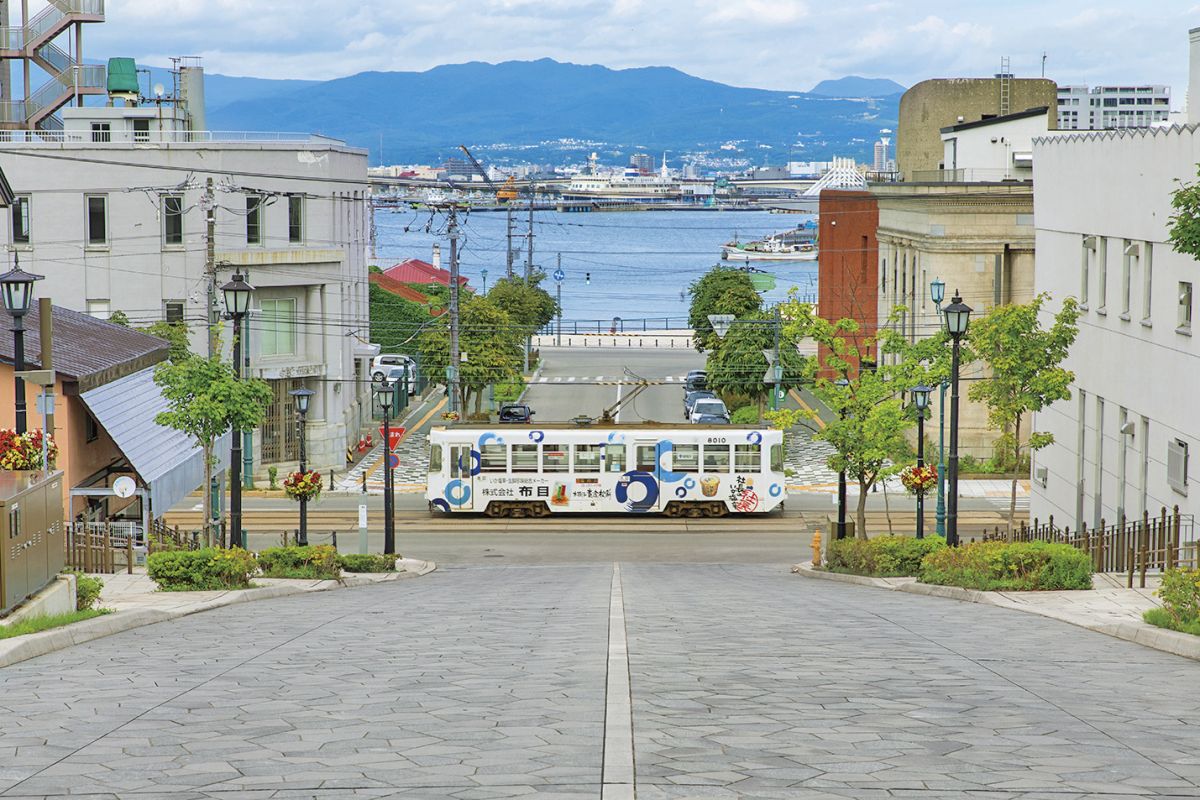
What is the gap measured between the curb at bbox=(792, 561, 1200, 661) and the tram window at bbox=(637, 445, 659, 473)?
48.8ft

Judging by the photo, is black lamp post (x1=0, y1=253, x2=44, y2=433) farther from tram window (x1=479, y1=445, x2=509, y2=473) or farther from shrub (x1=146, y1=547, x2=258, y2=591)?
tram window (x1=479, y1=445, x2=509, y2=473)

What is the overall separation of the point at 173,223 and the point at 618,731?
43.2m

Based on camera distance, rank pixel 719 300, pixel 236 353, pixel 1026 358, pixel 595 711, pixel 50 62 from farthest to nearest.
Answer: pixel 719 300 → pixel 50 62 → pixel 1026 358 → pixel 236 353 → pixel 595 711

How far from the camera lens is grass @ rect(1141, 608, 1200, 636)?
14031 millimetres

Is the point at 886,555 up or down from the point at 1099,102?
down

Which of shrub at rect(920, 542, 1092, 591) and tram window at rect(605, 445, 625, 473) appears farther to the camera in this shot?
tram window at rect(605, 445, 625, 473)

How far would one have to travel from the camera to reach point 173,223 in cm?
4822

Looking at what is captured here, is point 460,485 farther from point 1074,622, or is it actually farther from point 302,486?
point 1074,622

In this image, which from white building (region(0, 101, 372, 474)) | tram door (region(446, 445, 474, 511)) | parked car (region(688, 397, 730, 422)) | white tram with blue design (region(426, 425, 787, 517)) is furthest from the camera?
parked car (region(688, 397, 730, 422))

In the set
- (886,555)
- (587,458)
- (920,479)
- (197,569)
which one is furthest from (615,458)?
(197,569)

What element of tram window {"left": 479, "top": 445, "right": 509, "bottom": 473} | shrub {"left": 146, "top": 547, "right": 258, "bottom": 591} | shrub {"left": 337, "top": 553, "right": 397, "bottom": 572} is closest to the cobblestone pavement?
shrub {"left": 146, "top": 547, "right": 258, "bottom": 591}

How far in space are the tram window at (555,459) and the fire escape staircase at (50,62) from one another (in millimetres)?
33113

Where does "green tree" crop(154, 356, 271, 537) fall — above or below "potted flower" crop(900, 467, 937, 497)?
above

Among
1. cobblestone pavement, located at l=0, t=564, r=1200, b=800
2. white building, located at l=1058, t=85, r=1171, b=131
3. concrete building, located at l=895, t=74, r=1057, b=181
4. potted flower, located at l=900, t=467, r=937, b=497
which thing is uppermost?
white building, located at l=1058, t=85, r=1171, b=131
